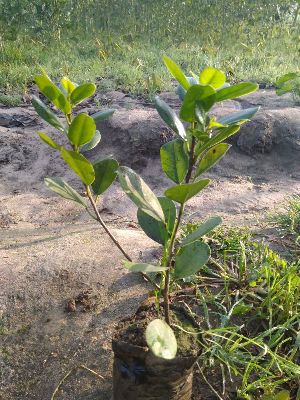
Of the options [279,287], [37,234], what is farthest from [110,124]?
[279,287]

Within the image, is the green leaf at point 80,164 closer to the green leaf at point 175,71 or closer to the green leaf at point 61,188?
the green leaf at point 61,188

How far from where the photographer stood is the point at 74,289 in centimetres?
177

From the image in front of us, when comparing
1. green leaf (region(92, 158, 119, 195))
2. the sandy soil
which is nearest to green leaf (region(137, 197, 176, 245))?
green leaf (region(92, 158, 119, 195))

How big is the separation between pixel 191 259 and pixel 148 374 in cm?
30

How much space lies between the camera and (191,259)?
4.03 ft

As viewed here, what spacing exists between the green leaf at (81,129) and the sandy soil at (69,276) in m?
0.72

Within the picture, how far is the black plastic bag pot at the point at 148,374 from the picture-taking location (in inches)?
46.1

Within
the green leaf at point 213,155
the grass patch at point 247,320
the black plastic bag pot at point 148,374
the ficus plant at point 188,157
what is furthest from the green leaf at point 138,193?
the grass patch at point 247,320

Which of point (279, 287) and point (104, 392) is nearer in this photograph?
point (104, 392)

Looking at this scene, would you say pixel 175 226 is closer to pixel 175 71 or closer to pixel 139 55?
pixel 175 71

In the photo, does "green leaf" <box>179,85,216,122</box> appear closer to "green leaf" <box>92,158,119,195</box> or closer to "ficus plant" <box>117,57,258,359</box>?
"ficus plant" <box>117,57,258,359</box>

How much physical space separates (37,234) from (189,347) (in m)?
1.45

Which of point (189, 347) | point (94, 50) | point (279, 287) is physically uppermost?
point (189, 347)

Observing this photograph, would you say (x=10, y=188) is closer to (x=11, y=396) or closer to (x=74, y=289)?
(x=74, y=289)
